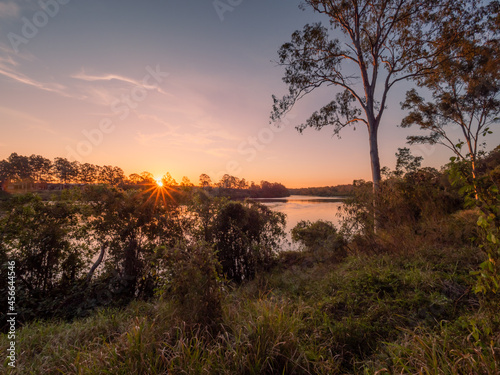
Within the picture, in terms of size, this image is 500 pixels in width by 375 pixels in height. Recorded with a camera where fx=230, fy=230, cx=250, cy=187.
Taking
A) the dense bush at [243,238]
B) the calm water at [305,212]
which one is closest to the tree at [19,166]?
the calm water at [305,212]

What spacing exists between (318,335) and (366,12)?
532 inches

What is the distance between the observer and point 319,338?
3012 millimetres

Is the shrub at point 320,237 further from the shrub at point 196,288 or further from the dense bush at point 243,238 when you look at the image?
the shrub at point 196,288

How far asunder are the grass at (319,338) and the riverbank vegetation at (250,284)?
0.07 feet

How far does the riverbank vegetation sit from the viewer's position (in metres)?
2.37

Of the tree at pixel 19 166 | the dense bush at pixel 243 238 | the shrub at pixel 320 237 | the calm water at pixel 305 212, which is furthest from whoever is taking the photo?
the tree at pixel 19 166

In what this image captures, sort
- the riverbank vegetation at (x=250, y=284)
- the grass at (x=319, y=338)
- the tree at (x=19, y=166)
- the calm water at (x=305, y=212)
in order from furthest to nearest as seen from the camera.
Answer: the tree at (x=19, y=166)
the calm water at (x=305, y=212)
the riverbank vegetation at (x=250, y=284)
the grass at (x=319, y=338)

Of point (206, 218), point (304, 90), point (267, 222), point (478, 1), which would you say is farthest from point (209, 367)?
point (478, 1)

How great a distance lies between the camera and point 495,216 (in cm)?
210

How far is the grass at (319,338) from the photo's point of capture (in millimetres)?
2271

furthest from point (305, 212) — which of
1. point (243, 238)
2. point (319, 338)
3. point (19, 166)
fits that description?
point (19, 166)

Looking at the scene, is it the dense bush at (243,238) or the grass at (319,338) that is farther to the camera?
the dense bush at (243,238)

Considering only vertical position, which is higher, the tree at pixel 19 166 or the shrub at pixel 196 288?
the tree at pixel 19 166

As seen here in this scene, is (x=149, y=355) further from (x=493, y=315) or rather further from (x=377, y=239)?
(x=377, y=239)
